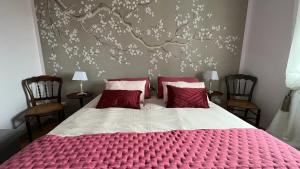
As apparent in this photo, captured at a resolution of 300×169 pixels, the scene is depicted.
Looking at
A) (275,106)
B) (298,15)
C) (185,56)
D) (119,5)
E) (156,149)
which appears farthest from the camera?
(185,56)

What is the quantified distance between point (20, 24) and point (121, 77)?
62.4 inches

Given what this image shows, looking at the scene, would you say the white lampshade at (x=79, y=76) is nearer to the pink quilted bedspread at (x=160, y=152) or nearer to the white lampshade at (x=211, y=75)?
the pink quilted bedspread at (x=160, y=152)

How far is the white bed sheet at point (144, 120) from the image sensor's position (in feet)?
5.61

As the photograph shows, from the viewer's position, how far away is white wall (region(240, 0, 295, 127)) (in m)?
2.41

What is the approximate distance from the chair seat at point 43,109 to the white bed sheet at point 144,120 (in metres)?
0.71

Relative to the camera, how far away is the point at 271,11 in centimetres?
259

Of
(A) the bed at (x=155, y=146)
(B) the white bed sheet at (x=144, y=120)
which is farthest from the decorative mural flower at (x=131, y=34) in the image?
(A) the bed at (x=155, y=146)

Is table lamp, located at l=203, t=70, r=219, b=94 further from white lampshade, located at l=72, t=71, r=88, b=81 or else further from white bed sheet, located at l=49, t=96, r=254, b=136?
white lampshade, located at l=72, t=71, r=88, b=81

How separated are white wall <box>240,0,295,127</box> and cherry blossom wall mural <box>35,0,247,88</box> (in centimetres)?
16

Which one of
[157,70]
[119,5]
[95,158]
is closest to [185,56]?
[157,70]

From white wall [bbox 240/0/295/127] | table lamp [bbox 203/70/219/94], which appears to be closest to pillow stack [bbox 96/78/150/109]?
table lamp [bbox 203/70/219/94]

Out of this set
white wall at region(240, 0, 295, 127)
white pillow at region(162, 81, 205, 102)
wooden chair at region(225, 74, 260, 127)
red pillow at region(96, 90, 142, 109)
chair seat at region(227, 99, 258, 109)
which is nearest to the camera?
red pillow at region(96, 90, 142, 109)

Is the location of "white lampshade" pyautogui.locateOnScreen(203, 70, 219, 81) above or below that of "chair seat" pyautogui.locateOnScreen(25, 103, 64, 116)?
above

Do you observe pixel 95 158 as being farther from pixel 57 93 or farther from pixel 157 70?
pixel 57 93
